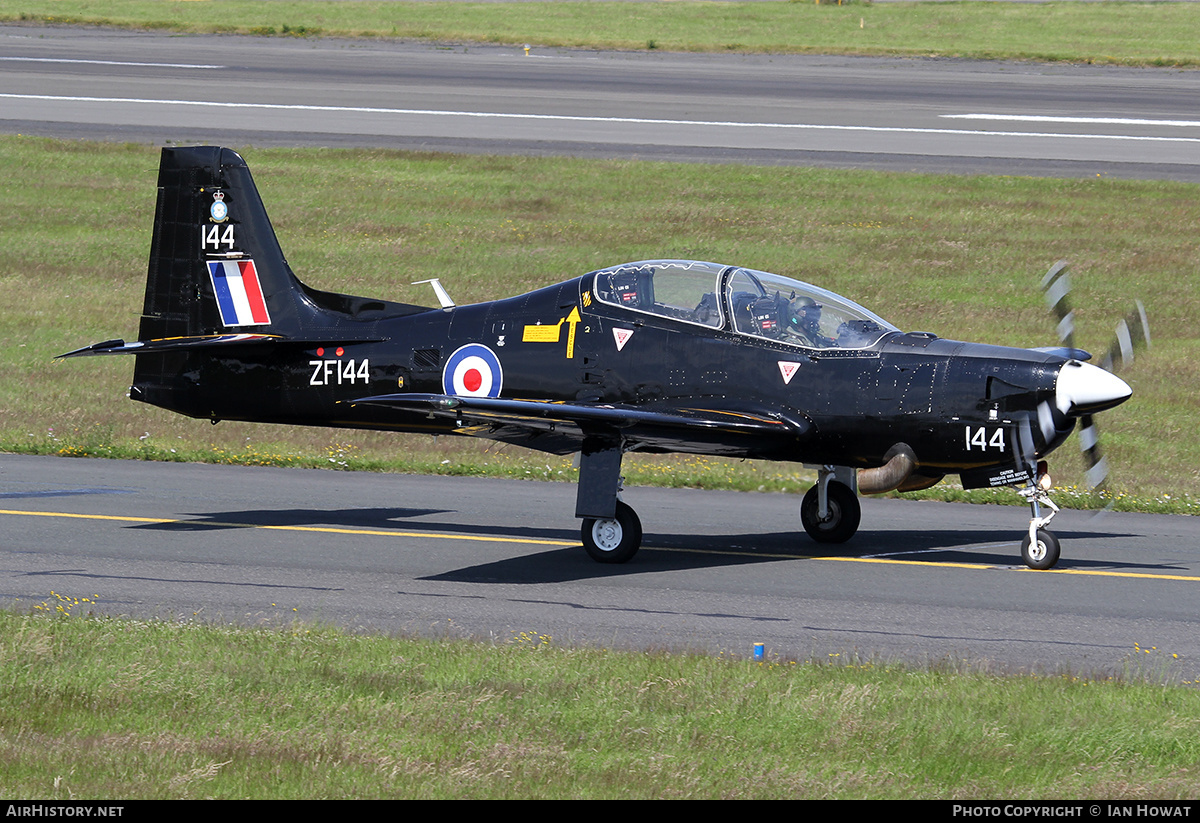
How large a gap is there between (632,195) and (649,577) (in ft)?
64.4

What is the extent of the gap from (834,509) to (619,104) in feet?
89.5

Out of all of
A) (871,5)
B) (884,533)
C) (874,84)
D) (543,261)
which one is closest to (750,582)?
(884,533)

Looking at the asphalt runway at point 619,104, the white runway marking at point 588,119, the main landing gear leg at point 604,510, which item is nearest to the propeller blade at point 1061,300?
the main landing gear leg at point 604,510

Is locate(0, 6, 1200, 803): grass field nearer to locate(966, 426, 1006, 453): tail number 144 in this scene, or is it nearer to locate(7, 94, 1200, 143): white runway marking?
locate(966, 426, 1006, 453): tail number 144

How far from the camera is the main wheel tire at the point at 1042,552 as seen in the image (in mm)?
12047

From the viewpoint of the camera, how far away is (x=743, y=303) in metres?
12.6

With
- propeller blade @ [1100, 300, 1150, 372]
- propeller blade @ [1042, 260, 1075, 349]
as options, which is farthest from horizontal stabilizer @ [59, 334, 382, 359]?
propeller blade @ [1100, 300, 1150, 372]

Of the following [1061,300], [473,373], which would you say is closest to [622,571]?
[473,373]

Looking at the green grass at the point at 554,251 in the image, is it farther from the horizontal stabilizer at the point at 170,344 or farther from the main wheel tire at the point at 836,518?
the horizontal stabilizer at the point at 170,344

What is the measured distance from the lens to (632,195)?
30719 mm

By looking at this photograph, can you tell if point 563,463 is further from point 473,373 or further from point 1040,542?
point 1040,542

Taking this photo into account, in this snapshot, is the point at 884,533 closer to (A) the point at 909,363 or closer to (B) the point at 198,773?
(A) the point at 909,363

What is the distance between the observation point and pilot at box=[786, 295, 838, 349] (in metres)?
12.4
